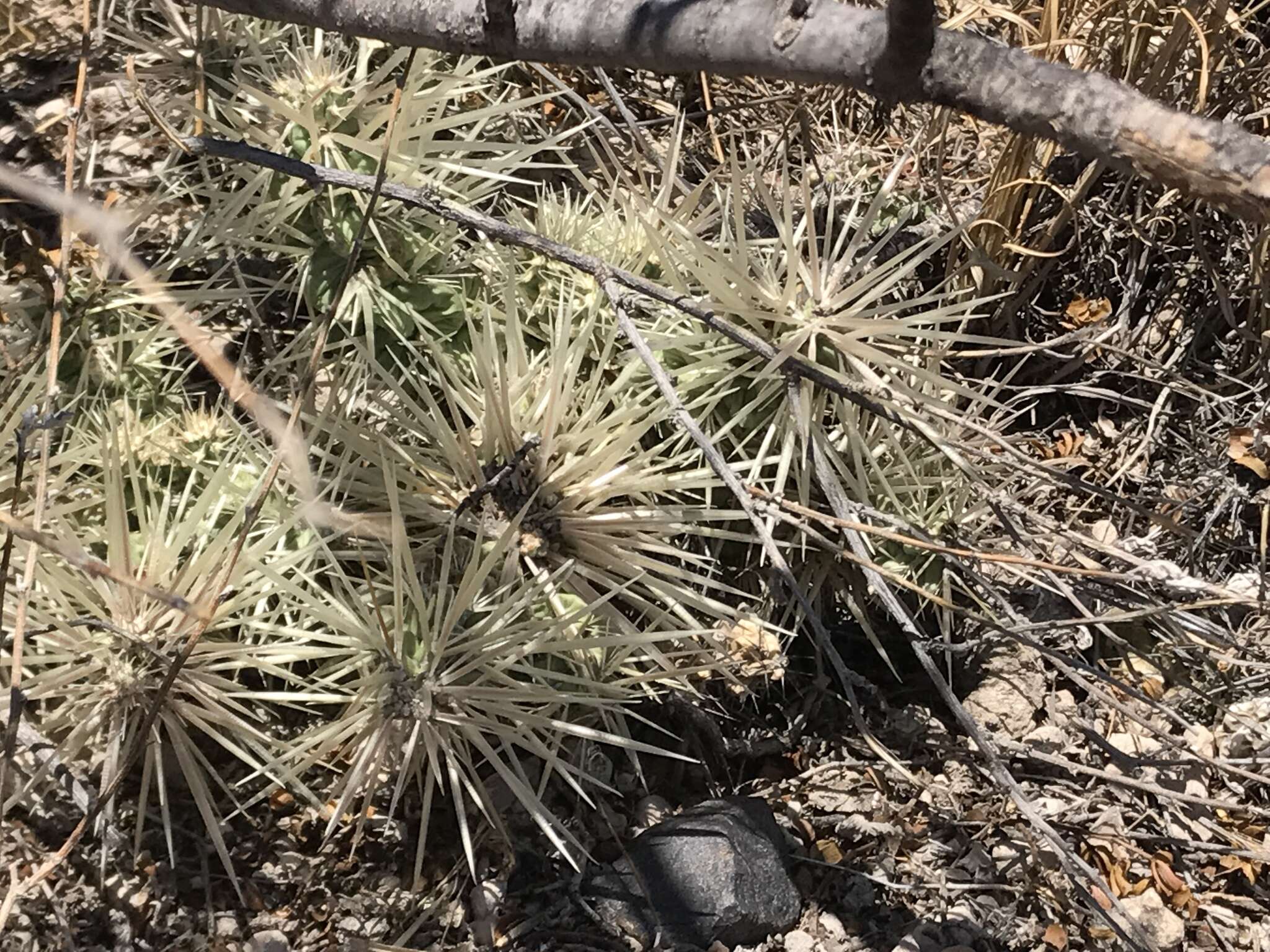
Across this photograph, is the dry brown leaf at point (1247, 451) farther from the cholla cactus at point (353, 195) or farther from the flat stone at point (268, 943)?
the flat stone at point (268, 943)

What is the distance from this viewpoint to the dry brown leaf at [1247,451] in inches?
54.0

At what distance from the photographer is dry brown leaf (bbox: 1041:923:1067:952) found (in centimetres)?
112

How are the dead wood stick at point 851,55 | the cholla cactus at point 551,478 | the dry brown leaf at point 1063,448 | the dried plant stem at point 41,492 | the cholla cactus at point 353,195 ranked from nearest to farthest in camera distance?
the dead wood stick at point 851,55
the dried plant stem at point 41,492
the cholla cactus at point 551,478
the cholla cactus at point 353,195
the dry brown leaf at point 1063,448

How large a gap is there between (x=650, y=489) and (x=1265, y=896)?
0.92 m

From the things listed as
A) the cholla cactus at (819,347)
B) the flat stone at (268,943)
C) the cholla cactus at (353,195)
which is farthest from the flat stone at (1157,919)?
the cholla cactus at (353,195)

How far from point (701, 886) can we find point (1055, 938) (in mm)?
421

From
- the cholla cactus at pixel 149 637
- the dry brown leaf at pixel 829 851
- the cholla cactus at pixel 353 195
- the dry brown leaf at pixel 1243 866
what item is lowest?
the dry brown leaf at pixel 829 851

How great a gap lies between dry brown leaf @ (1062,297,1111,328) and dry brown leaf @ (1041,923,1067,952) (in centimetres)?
87

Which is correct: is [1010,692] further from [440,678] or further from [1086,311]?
[440,678]

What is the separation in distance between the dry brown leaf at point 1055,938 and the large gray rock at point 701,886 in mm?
285

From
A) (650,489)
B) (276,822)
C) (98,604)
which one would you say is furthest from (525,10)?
(276,822)

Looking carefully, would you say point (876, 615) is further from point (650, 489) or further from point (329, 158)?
point (329, 158)

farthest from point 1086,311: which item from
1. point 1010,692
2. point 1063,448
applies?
point 1010,692

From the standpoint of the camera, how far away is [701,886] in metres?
1.04
